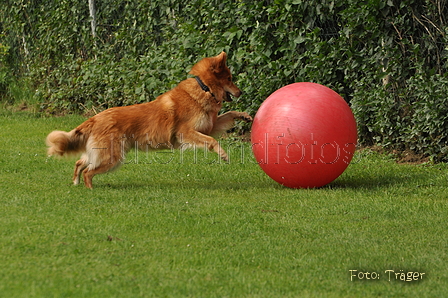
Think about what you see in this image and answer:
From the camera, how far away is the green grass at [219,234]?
12.2 ft

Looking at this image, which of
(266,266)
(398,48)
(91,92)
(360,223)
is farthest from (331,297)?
(91,92)

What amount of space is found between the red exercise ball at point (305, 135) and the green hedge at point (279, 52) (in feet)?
6.19

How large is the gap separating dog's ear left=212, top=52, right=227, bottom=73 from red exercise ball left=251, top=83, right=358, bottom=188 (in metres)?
0.89

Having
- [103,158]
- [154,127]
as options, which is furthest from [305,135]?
[103,158]

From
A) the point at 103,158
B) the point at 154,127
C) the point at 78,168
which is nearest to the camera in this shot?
the point at 103,158

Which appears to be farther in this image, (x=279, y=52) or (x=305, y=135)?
(x=279, y=52)

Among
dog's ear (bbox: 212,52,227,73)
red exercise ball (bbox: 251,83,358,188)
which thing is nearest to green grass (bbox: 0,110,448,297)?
red exercise ball (bbox: 251,83,358,188)

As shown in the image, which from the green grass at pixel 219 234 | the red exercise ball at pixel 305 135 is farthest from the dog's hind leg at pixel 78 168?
the red exercise ball at pixel 305 135

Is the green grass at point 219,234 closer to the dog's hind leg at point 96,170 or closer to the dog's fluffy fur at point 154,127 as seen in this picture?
the dog's hind leg at point 96,170

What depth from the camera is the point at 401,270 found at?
3.96m

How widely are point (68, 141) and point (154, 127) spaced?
0.94 m

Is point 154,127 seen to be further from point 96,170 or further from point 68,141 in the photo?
point 68,141

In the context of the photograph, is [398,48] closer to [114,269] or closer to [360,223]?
[360,223]

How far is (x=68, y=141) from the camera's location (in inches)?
264
